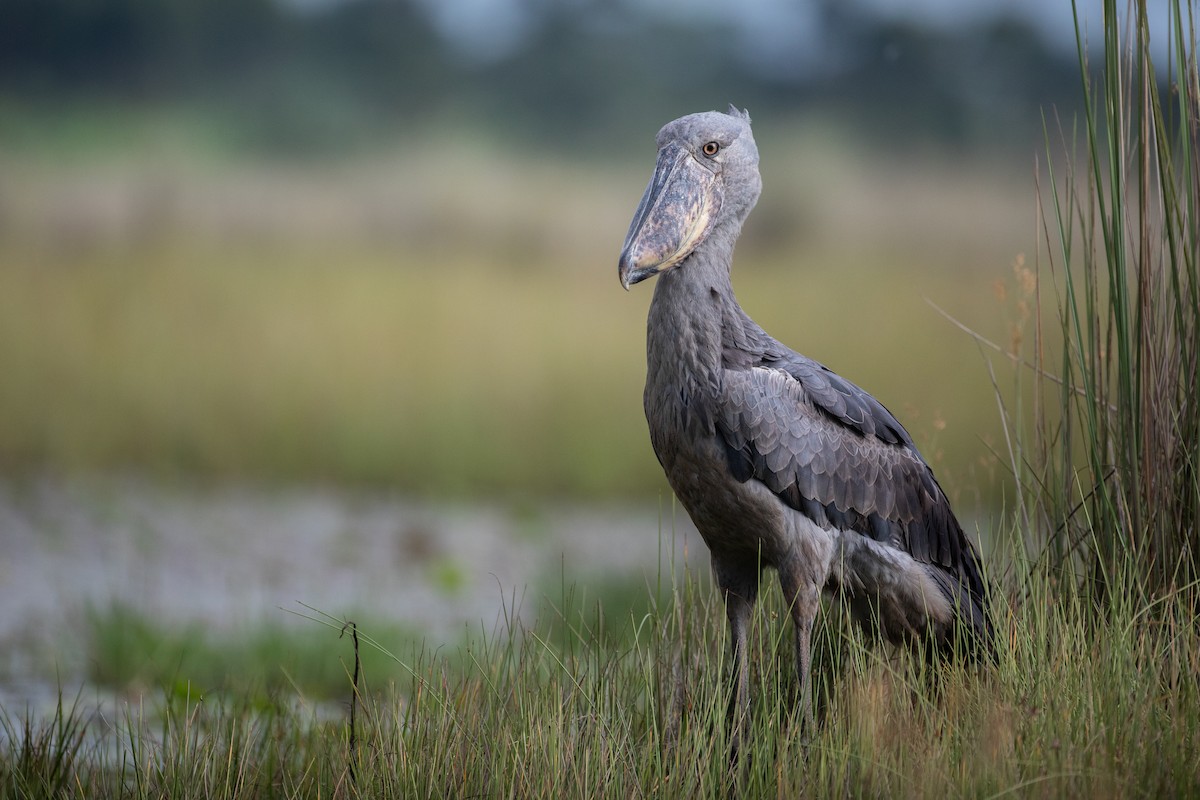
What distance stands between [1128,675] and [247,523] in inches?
258

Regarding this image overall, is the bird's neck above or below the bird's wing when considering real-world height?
above

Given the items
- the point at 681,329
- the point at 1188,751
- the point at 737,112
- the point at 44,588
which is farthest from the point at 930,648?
the point at 44,588

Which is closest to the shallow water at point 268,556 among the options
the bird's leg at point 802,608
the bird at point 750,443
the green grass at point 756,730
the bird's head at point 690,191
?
the green grass at point 756,730

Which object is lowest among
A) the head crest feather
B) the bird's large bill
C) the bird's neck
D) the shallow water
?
the shallow water

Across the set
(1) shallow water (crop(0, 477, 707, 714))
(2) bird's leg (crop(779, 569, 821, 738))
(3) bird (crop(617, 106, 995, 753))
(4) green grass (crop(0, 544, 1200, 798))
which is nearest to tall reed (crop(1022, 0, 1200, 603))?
(4) green grass (crop(0, 544, 1200, 798))

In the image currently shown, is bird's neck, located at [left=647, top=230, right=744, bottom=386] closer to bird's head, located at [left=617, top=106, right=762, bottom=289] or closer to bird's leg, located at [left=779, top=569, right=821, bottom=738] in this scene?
bird's head, located at [left=617, top=106, right=762, bottom=289]

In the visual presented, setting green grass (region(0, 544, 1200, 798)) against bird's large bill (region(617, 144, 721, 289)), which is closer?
green grass (region(0, 544, 1200, 798))

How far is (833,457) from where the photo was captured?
2.69 meters

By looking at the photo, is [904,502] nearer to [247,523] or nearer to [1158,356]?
[1158,356]

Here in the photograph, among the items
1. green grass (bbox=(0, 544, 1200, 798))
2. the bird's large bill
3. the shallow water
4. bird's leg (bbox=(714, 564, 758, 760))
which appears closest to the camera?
green grass (bbox=(0, 544, 1200, 798))

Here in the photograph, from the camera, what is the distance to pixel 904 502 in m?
2.84

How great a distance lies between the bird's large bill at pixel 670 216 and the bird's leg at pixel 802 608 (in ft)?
2.34

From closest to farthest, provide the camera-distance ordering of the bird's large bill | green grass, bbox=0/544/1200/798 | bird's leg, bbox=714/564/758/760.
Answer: green grass, bbox=0/544/1200/798, the bird's large bill, bird's leg, bbox=714/564/758/760

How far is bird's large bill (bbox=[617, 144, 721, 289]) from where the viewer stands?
253cm
